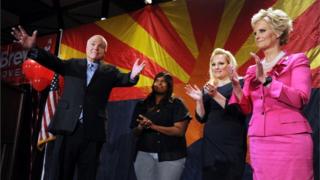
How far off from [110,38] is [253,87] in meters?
2.70

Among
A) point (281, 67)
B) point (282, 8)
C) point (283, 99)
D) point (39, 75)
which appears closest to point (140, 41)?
point (39, 75)

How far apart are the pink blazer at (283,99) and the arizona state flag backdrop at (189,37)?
1.34 metres

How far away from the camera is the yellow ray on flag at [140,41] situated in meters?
3.91

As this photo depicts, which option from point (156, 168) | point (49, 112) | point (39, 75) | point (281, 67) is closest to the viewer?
point (281, 67)

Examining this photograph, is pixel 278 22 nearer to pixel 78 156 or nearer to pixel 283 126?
pixel 283 126

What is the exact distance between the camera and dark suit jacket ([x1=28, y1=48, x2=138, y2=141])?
2.60 meters

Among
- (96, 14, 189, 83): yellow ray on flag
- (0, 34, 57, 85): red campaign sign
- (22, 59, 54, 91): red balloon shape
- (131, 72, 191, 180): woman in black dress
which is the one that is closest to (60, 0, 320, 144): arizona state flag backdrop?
(96, 14, 189, 83): yellow ray on flag

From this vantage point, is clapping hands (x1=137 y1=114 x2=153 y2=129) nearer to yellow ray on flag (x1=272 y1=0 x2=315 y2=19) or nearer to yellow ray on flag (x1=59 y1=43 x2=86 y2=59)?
yellow ray on flag (x1=272 y1=0 x2=315 y2=19)

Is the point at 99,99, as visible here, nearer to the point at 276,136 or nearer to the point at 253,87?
the point at 253,87

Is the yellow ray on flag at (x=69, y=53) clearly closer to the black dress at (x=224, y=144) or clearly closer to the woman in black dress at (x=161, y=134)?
the woman in black dress at (x=161, y=134)

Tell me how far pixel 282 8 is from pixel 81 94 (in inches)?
76.6

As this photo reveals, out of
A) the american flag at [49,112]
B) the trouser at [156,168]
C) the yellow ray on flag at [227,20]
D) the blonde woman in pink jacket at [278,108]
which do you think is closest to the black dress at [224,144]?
the blonde woman in pink jacket at [278,108]

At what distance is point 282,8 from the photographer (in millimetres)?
3438

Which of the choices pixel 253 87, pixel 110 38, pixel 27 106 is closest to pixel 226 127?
pixel 253 87
